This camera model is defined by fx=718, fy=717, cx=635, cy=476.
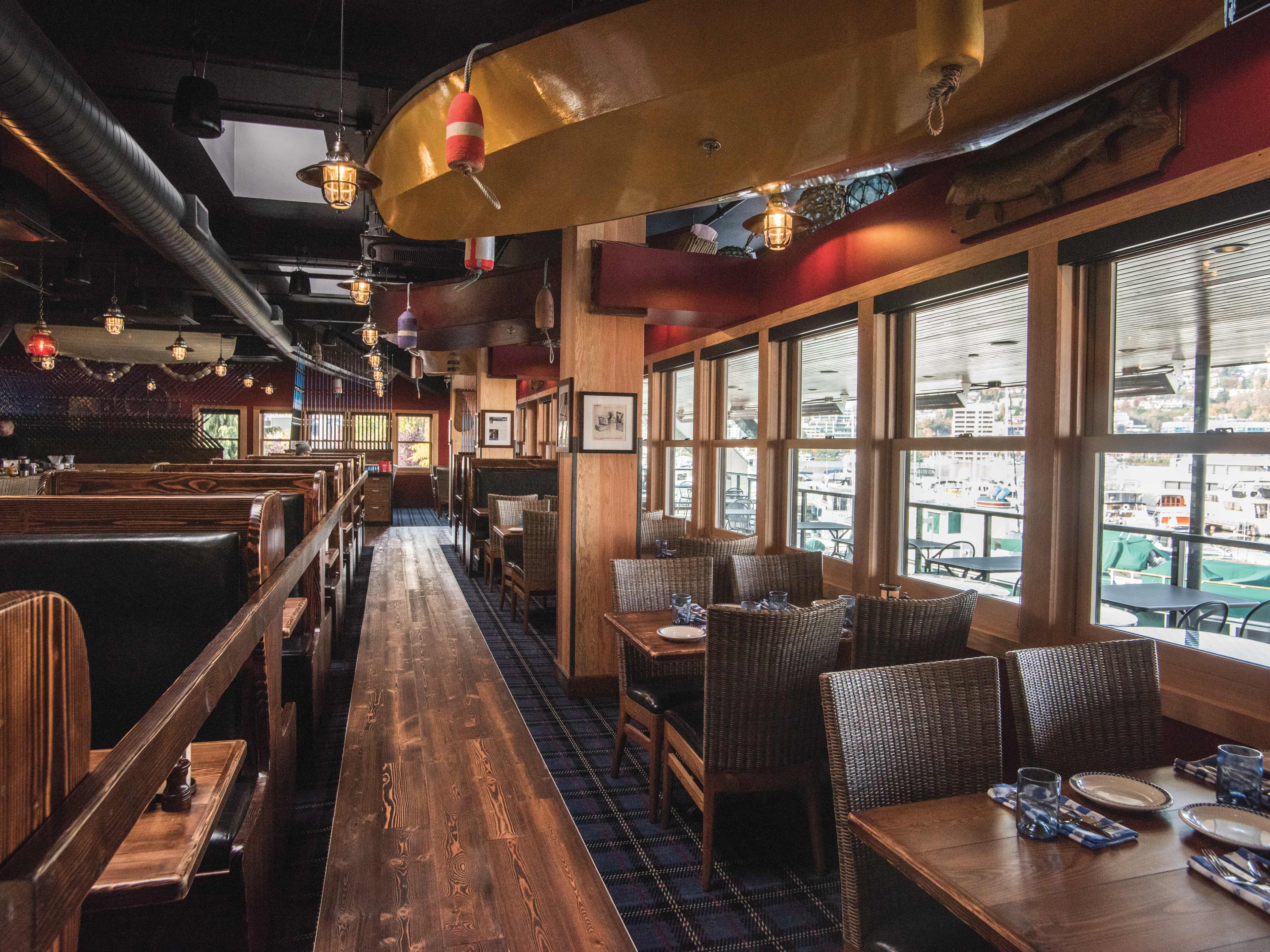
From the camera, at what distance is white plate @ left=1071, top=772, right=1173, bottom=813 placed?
153 centimetres

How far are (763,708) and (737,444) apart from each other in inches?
129

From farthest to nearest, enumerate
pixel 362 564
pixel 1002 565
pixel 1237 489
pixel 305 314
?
pixel 305 314
pixel 362 564
pixel 1002 565
pixel 1237 489

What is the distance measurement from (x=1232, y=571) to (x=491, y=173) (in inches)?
119

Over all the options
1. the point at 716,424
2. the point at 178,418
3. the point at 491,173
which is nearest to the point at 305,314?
the point at 178,418

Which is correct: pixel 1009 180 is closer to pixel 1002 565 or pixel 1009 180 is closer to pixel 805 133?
pixel 805 133

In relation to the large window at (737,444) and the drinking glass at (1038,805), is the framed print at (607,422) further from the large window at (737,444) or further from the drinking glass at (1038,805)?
the drinking glass at (1038,805)

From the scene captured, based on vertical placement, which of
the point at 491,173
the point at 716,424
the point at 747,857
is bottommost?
the point at 747,857

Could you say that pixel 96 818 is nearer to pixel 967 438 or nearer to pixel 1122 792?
pixel 1122 792

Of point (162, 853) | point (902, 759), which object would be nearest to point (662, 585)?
point (902, 759)

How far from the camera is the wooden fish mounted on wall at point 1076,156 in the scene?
2.34 meters

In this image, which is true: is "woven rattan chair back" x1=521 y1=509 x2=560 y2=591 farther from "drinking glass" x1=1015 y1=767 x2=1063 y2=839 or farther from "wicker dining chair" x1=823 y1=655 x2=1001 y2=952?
"drinking glass" x1=1015 y1=767 x2=1063 y2=839


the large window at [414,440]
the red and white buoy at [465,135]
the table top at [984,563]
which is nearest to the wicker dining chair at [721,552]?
the table top at [984,563]

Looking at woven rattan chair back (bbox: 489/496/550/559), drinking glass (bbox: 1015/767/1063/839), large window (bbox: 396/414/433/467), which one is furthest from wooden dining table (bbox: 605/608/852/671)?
large window (bbox: 396/414/433/467)

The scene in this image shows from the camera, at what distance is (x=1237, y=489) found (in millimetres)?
2338
